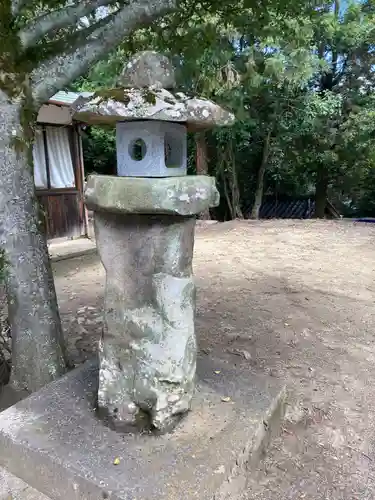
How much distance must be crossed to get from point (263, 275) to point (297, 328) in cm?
200

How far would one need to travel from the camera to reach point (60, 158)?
8.66 meters

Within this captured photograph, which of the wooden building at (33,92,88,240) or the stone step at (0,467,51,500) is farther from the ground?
the wooden building at (33,92,88,240)

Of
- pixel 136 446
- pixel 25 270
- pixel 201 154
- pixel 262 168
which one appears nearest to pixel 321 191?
pixel 262 168

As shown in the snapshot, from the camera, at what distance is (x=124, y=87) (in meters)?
2.13

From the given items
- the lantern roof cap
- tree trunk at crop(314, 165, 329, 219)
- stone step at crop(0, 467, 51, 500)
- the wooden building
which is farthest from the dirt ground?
tree trunk at crop(314, 165, 329, 219)

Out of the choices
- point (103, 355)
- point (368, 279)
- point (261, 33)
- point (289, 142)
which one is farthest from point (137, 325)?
point (289, 142)

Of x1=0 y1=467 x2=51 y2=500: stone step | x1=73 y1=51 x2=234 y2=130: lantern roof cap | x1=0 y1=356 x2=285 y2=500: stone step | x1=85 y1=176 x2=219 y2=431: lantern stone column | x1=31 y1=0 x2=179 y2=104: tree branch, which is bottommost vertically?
x1=0 y1=467 x2=51 y2=500: stone step

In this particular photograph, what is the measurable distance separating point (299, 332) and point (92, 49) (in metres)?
3.33

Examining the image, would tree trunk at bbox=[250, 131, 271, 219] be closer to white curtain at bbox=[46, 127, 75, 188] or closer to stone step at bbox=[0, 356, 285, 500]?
white curtain at bbox=[46, 127, 75, 188]

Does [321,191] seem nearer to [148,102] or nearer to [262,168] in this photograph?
[262,168]

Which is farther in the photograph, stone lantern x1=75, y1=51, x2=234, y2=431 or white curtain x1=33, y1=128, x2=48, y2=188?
white curtain x1=33, y1=128, x2=48, y2=188

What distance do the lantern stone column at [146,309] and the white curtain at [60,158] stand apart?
22.2 ft

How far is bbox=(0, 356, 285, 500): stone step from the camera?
1.95 meters

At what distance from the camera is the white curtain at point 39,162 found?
809 centimetres
